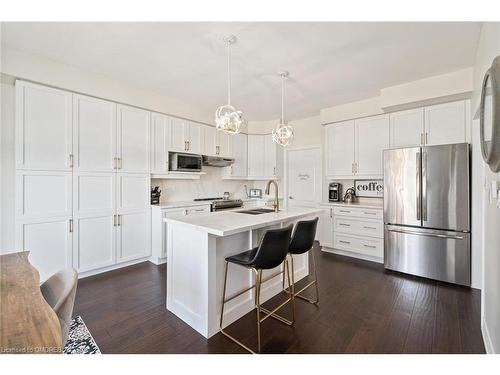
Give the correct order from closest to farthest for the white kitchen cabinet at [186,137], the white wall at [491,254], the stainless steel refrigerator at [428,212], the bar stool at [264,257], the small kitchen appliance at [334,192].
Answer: the white wall at [491,254] → the bar stool at [264,257] → the stainless steel refrigerator at [428,212] → the white kitchen cabinet at [186,137] → the small kitchen appliance at [334,192]

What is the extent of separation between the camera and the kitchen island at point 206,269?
5.99ft

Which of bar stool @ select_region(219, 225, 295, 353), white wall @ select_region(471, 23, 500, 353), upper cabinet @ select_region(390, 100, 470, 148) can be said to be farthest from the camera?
upper cabinet @ select_region(390, 100, 470, 148)

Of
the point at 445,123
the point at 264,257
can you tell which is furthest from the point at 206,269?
the point at 445,123

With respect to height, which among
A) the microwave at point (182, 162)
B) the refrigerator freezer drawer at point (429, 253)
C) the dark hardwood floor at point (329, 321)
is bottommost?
the dark hardwood floor at point (329, 321)

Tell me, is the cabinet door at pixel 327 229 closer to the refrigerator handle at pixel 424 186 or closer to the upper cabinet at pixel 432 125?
the refrigerator handle at pixel 424 186

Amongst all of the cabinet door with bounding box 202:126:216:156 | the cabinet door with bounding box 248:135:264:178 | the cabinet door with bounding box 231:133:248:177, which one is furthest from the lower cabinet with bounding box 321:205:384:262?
the cabinet door with bounding box 202:126:216:156

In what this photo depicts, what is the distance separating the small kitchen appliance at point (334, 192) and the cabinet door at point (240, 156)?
1878 mm

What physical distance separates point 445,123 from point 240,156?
11.4 feet

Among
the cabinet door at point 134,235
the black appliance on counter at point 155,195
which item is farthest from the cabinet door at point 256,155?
the cabinet door at point 134,235

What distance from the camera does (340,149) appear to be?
13.5 ft

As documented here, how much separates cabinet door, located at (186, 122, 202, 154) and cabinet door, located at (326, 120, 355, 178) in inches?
92.7

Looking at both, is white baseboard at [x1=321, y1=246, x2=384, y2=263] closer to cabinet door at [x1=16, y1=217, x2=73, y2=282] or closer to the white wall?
the white wall

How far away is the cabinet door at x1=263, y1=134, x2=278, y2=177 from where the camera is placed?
5.14m
